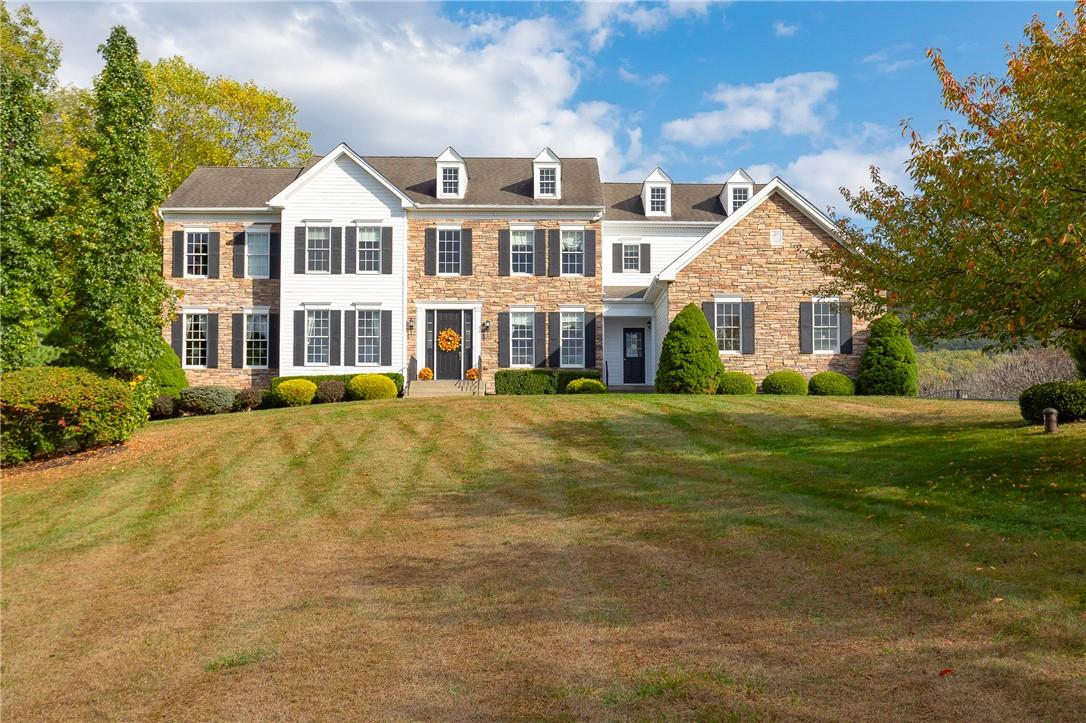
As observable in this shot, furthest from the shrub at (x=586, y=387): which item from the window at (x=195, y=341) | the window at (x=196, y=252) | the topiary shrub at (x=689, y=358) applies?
the window at (x=196, y=252)

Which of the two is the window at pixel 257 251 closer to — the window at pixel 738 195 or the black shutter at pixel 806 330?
the window at pixel 738 195

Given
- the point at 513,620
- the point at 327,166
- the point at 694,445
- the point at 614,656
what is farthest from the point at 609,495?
the point at 327,166

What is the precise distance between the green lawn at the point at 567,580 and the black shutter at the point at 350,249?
12.9m

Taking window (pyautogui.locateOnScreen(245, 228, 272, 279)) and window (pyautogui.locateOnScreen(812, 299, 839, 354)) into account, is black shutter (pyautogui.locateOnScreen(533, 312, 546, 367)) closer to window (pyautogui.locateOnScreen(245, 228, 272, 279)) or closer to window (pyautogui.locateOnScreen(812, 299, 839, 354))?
window (pyautogui.locateOnScreen(812, 299, 839, 354))

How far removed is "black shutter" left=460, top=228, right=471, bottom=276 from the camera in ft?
90.4

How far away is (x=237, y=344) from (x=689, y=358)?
1621 centimetres

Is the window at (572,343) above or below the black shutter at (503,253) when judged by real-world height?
below

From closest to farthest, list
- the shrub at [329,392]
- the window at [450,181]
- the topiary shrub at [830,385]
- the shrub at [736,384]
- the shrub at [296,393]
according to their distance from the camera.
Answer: the shrub at [736,384] < the topiary shrub at [830,385] < the shrub at [296,393] < the shrub at [329,392] < the window at [450,181]

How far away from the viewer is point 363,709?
504 cm

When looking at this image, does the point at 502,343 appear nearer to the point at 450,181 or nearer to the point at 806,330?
the point at 450,181

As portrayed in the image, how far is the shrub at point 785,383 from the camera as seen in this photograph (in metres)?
23.3

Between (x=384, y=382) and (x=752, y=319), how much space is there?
12.1m

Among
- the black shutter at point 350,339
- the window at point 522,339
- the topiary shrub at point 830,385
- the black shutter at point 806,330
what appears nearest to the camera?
the topiary shrub at point 830,385

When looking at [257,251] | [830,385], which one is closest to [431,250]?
[257,251]
